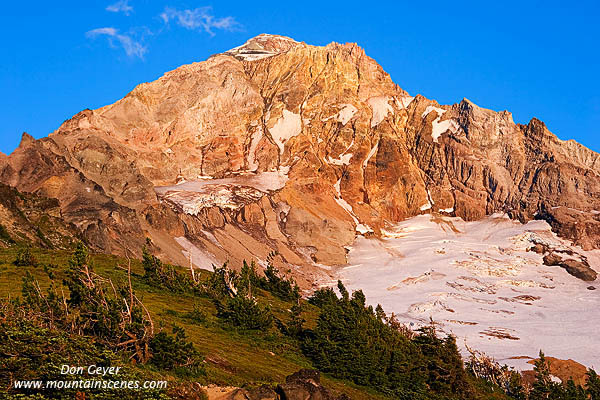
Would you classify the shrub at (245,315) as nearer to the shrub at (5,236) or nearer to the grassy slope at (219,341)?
the grassy slope at (219,341)

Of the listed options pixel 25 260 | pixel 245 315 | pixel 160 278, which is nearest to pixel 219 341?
pixel 245 315

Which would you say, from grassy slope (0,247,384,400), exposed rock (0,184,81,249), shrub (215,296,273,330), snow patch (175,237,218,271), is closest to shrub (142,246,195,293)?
grassy slope (0,247,384,400)

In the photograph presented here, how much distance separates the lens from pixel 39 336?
24734mm

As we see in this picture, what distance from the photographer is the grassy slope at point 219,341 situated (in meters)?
37.2

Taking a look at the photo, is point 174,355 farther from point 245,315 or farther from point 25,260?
point 25,260

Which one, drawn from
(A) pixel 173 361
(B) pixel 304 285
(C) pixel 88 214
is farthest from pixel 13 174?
(A) pixel 173 361

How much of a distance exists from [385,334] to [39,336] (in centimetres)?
4030

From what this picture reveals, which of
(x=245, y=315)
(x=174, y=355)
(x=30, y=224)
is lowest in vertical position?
(x=174, y=355)

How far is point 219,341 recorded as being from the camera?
45.0m

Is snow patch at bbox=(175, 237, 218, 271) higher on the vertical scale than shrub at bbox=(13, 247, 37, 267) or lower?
higher

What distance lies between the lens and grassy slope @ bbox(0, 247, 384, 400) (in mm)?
37219

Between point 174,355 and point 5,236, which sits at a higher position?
point 5,236

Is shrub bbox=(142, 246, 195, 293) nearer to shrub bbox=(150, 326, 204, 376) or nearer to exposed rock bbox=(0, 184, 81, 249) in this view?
exposed rock bbox=(0, 184, 81, 249)

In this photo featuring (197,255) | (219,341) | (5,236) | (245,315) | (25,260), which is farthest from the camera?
(197,255)
